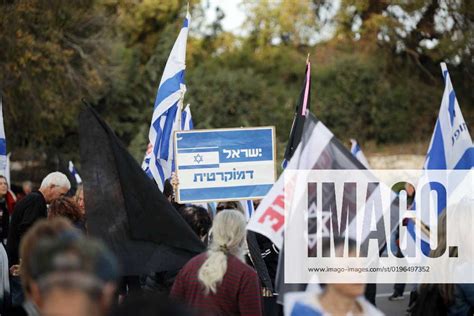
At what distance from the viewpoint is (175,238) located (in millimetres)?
6516

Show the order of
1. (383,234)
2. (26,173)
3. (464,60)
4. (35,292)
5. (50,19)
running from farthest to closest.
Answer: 1. (26,173)
2. (464,60)
3. (50,19)
4. (383,234)
5. (35,292)

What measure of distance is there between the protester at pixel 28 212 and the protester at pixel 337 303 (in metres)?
4.53

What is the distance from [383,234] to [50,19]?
62.3ft

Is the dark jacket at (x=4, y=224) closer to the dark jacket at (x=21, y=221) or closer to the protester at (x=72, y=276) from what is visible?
the dark jacket at (x=21, y=221)

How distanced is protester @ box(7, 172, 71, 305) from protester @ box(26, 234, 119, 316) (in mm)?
5193

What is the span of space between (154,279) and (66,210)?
1.15 m

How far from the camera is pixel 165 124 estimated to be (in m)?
11.0

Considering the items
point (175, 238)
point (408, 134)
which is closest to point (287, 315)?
point (175, 238)

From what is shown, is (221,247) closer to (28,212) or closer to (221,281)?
(221,281)

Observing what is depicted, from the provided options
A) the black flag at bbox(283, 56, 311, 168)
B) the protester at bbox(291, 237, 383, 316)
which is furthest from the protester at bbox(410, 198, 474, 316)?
the black flag at bbox(283, 56, 311, 168)

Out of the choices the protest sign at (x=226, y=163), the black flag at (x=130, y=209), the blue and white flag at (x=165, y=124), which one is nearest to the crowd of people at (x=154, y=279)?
the black flag at (x=130, y=209)

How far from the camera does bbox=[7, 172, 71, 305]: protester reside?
8688 millimetres

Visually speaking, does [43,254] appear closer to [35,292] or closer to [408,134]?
[35,292]

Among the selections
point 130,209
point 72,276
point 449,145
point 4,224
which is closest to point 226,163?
point 449,145
